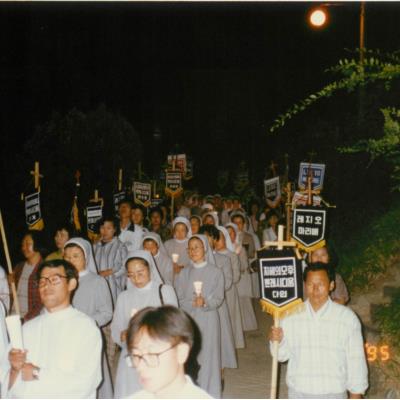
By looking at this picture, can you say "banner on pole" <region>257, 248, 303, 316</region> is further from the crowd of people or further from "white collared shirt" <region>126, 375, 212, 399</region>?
"white collared shirt" <region>126, 375, 212, 399</region>

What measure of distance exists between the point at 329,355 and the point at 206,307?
282 centimetres

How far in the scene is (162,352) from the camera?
2.59 meters

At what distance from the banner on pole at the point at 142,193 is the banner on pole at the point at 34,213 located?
529 cm

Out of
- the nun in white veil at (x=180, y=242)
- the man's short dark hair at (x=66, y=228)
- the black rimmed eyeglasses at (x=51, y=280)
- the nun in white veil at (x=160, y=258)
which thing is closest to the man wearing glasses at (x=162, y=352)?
the black rimmed eyeglasses at (x=51, y=280)

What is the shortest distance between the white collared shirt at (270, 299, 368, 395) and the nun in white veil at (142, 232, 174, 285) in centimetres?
447

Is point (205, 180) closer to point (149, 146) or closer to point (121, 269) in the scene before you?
point (149, 146)

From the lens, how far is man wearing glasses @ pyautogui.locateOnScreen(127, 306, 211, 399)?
8.45ft

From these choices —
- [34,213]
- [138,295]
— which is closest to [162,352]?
[138,295]

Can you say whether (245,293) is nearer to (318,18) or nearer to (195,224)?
(195,224)

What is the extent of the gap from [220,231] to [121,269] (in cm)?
174

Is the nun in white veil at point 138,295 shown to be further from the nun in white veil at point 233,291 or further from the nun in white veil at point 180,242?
the nun in white veil at point 180,242

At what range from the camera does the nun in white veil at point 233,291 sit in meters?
9.34

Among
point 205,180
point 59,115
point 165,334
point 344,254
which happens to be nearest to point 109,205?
point 59,115

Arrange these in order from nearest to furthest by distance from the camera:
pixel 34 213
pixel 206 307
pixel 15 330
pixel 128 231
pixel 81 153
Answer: pixel 15 330
pixel 206 307
pixel 34 213
pixel 128 231
pixel 81 153
